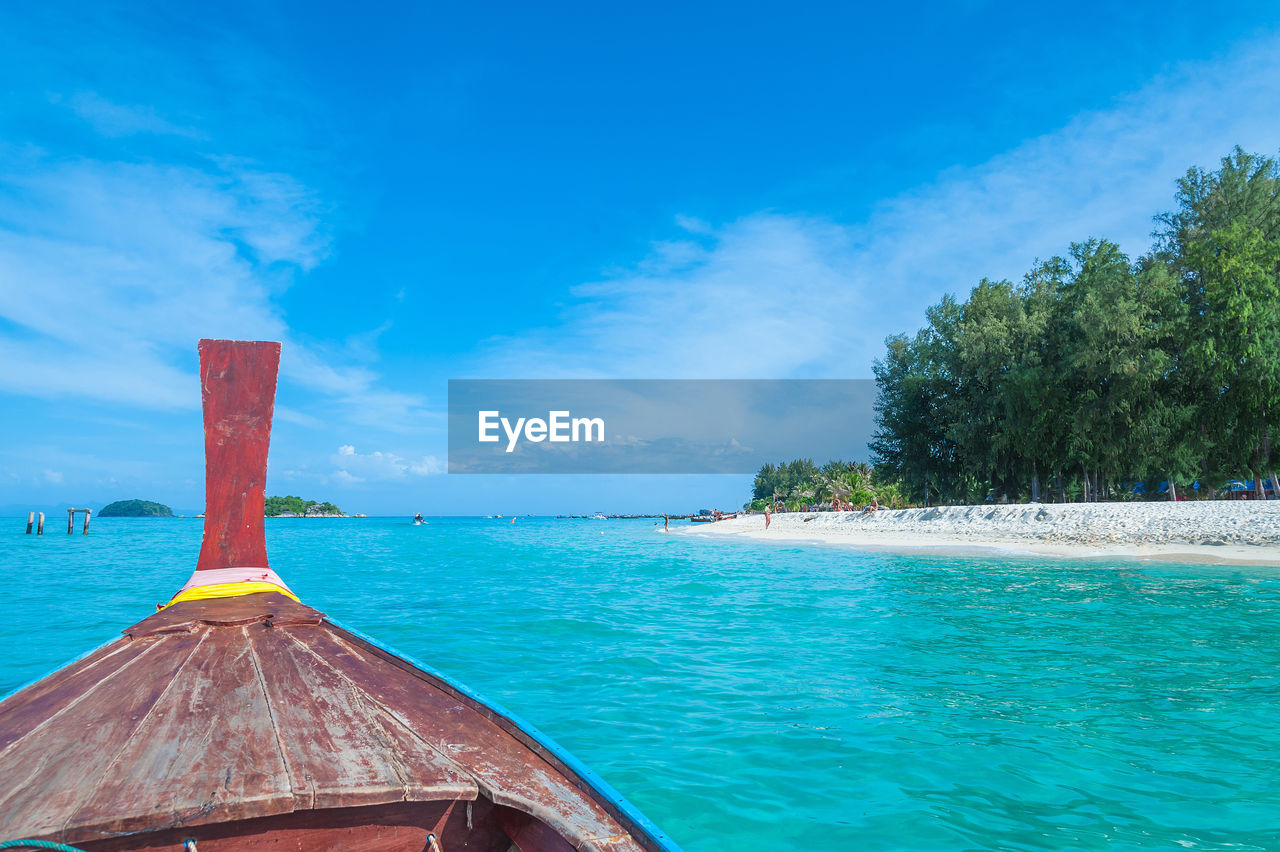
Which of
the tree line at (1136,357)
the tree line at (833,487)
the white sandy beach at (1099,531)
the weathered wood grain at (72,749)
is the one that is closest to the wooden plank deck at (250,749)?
the weathered wood grain at (72,749)

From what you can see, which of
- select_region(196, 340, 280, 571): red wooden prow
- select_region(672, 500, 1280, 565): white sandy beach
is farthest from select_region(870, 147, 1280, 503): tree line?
select_region(196, 340, 280, 571): red wooden prow

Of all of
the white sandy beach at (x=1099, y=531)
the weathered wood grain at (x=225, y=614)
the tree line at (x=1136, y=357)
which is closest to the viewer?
the weathered wood grain at (x=225, y=614)

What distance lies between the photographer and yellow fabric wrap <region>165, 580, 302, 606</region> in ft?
14.1

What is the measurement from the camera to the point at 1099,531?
26.5m

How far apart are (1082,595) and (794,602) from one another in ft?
21.8

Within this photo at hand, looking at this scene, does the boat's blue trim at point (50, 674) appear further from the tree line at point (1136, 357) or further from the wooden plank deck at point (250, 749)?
the tree line at point (1136, 357)

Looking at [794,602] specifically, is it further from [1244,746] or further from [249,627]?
[249,627]

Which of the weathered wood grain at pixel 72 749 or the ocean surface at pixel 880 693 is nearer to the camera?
the weathered wood grain at pixel 72 749

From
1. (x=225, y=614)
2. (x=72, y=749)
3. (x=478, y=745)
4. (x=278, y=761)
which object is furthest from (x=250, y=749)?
(x=225, y=614)

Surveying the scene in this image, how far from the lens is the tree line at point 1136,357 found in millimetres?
27828

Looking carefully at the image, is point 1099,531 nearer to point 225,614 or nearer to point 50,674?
point 225,614

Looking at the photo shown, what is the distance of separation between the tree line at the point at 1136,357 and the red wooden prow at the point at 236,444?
114 ft

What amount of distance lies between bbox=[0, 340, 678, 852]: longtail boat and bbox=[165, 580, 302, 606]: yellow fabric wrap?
73cm

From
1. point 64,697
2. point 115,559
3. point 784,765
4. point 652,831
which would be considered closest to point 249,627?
point 64,697
